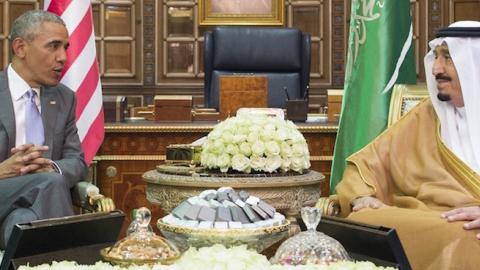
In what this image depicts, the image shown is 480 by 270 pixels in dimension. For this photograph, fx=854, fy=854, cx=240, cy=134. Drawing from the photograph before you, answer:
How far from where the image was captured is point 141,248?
1892mm

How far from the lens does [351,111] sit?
4352 mm

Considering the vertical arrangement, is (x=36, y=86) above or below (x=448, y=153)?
above

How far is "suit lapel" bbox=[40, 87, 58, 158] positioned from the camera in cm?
351

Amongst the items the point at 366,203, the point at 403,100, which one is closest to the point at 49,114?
the point at 366,203

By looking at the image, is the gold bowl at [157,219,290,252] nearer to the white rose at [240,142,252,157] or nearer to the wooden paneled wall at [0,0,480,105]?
the white rose at [240,142,252,157]

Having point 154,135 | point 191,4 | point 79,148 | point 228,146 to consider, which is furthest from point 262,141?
point 191,4

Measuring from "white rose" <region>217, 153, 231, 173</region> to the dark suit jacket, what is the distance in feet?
1.82

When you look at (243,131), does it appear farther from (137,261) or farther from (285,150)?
(137,261)

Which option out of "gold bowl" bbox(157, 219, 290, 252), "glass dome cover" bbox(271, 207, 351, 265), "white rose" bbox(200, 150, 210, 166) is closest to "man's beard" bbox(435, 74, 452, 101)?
"white rose" bbox(200, 150, 210, 166)

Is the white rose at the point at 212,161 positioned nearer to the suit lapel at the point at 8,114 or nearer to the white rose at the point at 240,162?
the white rose at the point at 240,162

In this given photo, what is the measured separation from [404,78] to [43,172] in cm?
207

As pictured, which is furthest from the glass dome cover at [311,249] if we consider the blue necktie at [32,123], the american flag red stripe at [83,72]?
the american flag red stripe at [83,72]

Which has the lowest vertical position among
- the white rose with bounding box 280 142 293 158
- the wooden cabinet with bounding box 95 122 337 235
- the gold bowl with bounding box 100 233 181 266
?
the wooden cabinet with bounding box 95 122 337 235

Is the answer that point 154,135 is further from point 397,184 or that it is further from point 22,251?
point 22,251
